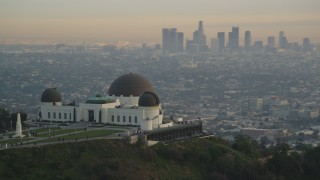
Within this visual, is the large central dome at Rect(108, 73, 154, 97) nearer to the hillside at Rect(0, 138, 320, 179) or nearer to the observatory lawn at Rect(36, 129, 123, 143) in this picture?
the observatory lawn at Rect(36, 129, 123, 143)

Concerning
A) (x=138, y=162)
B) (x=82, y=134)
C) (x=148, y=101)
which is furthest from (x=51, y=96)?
(x=138, y=162)

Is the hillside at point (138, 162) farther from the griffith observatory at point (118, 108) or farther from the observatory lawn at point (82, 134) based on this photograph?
the griffith observatory at point (118, 108)

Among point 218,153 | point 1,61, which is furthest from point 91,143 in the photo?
point 1,61

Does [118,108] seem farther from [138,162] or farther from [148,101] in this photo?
[138,162]

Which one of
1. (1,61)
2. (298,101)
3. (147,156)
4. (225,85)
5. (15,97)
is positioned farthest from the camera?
(225,85)

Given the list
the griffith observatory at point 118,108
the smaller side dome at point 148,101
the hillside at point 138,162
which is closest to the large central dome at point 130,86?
the griffith observatory at point 118,108

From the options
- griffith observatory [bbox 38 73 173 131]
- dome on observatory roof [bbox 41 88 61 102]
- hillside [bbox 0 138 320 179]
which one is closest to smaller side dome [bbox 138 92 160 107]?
griffith observatory [bbox 38 73 173 131]

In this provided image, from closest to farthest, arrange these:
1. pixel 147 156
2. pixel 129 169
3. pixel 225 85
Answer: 1. pixel 129 169
2. pixel 147 156
3. pixel 225 85

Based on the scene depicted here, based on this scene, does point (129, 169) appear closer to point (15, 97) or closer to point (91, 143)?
point (91, 143)
